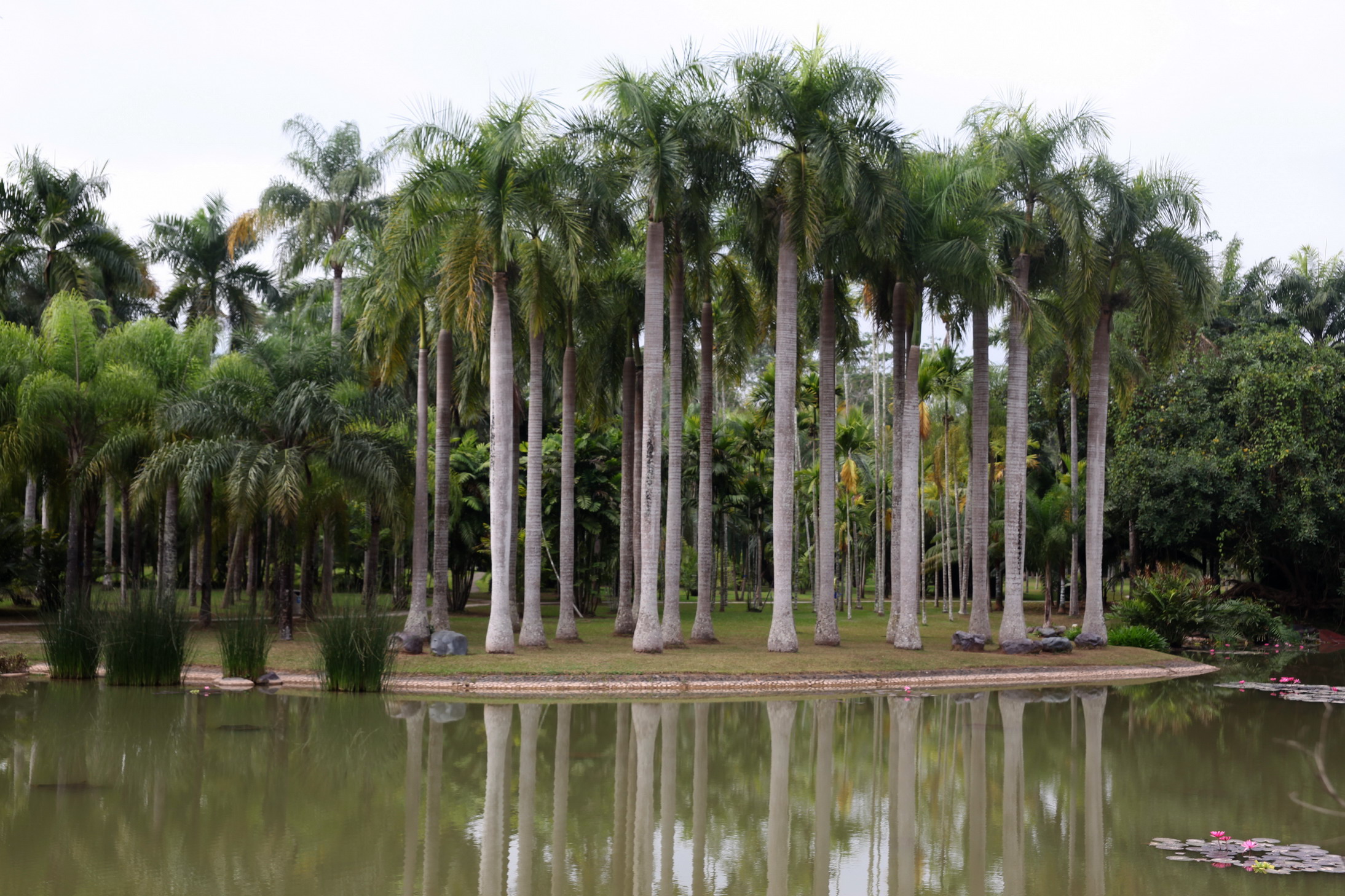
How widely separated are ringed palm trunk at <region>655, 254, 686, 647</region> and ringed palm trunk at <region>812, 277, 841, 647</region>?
122 inches

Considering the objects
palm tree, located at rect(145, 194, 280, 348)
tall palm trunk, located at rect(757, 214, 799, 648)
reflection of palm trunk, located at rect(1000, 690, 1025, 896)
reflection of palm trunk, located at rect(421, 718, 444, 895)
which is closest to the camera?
reflection of palm trunk, located at rect(421, 718, 444, 895)

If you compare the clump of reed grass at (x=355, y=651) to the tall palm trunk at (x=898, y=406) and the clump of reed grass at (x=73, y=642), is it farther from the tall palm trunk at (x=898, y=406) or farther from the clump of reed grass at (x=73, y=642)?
the tall palm trunk at (x=898, y=406)

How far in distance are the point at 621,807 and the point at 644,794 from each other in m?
0.62

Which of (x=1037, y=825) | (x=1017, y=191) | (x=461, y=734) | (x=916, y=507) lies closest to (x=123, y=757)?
(x=461, y=734)

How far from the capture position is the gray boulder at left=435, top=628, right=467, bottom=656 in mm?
21422

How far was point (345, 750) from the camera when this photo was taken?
13203 mm

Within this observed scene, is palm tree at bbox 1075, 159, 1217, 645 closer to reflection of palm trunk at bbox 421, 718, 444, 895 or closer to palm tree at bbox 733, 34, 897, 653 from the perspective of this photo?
palm tree at bbox 733, 34, 897, 653

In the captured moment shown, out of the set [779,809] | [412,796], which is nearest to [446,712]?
[412,796]

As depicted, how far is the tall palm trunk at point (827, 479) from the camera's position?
2447 cm

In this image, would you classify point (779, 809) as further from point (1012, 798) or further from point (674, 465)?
point (674, 465)

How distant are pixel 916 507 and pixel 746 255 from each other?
6.96m

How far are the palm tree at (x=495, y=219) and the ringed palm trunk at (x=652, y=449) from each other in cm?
171

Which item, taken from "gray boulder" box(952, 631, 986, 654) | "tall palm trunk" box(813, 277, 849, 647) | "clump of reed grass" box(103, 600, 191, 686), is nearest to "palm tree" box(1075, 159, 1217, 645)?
"gray boulder" box(952, 631, 986, 654)

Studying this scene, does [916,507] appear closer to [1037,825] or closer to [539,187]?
[539,187]
